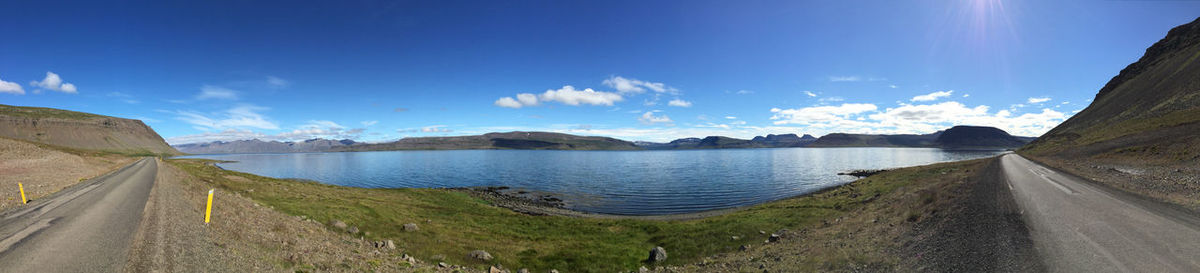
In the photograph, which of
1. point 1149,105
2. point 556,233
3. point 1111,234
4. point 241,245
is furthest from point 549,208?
point 1149,105

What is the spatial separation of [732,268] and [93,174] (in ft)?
226

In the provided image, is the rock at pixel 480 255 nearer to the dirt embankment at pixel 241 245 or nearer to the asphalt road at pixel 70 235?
the dirt embankment at pixel 241 245

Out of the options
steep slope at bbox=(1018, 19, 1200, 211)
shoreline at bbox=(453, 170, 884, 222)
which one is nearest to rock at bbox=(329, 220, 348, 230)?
shoreline at bbox=(453, 170, 884, 222)

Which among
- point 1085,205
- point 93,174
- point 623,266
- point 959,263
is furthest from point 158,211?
point 93,174

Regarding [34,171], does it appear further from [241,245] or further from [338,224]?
[241,245]

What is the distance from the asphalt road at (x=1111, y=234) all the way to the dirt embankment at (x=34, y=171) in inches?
1826

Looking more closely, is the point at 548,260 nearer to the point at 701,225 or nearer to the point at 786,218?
the point at 701,225

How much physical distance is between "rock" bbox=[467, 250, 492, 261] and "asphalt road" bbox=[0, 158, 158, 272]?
38.9 feet

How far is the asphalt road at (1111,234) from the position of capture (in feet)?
31.2

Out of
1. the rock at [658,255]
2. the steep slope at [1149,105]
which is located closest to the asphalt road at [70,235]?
the rock at [658,255]

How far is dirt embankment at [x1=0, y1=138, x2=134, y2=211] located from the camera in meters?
26.7

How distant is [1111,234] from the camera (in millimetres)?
12008

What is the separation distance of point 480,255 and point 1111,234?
24.6 m

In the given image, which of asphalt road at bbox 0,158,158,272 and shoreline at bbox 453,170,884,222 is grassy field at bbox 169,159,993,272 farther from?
shoreline at bbox 453,170,884,222
